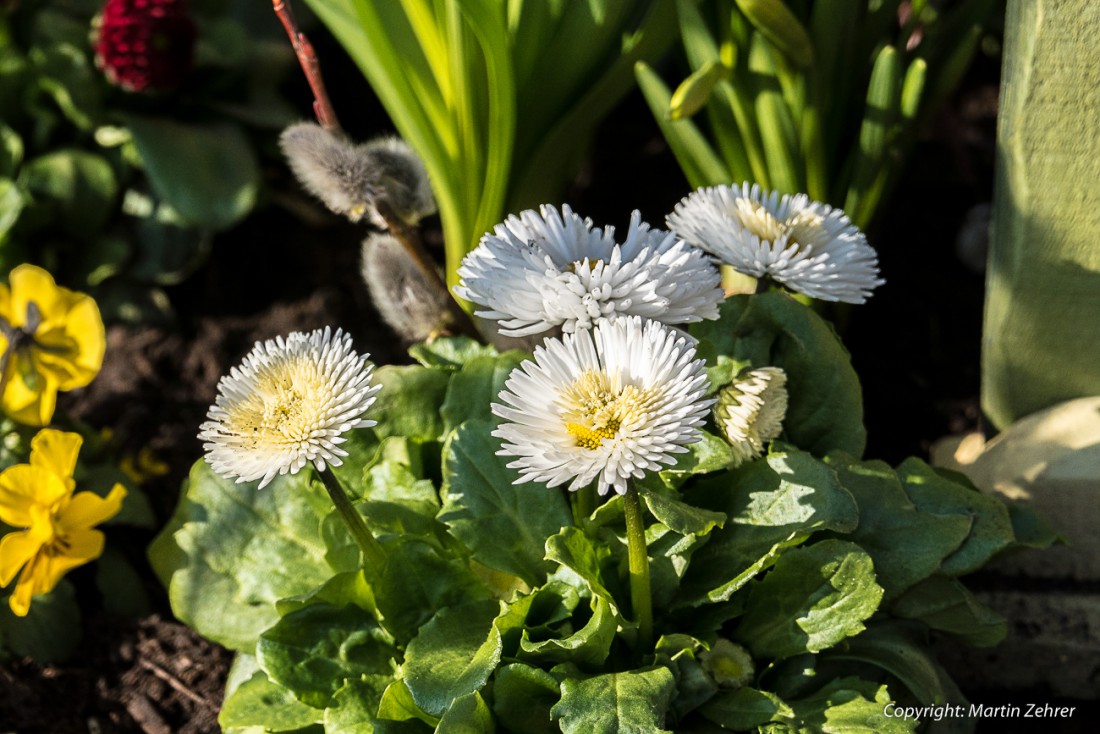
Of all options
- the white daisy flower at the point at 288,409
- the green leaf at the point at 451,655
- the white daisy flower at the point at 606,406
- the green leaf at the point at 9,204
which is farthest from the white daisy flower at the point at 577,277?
the green leaf at the point at 9,204

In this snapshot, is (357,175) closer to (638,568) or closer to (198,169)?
(638,568)

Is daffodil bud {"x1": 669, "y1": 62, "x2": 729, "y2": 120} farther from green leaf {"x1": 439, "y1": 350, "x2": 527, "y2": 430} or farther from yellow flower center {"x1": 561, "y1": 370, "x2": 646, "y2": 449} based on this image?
yellow flower center {"x1": 561, "y1": 370, "x2": 646, "y2": 449}

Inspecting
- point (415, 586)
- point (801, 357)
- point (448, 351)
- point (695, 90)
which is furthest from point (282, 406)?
point (695, 90)

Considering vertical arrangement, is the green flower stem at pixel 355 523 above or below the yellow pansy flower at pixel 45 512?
above

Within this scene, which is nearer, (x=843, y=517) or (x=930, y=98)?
(x=843, y=517)

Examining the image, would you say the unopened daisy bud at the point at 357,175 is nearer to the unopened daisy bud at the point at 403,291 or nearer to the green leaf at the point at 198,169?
the unopened daisy bud at the point at 403,291

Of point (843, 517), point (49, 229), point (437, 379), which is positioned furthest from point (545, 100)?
point (49, 229)

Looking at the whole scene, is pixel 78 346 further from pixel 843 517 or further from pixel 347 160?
pixel 843 517
